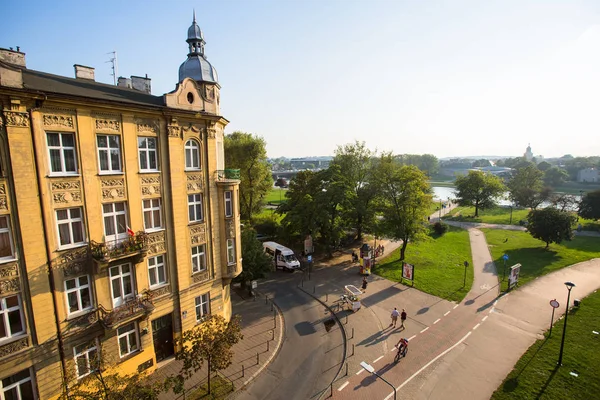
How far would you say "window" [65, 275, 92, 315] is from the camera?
13883 mm

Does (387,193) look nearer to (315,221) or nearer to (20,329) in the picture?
(315,221)

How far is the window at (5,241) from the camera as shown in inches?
472

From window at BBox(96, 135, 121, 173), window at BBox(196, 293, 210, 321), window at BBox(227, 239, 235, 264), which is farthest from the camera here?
window at BBox(227, 239, 235, 264)

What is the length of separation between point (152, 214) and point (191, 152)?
14.0 feet

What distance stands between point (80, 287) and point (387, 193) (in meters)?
32.4

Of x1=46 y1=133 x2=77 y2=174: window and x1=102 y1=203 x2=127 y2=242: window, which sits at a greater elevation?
x1=46 y1=133 x2=77 y2=174: window

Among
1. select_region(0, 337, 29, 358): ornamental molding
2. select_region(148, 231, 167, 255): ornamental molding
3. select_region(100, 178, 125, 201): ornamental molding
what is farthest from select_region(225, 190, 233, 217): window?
select_region(0, 337, 29, 358): ornamental molding

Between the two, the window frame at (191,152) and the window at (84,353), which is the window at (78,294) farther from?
the window frame at (191,152)

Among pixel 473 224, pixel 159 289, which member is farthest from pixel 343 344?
pixel 473 224

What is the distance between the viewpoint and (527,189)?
72125 millimetres

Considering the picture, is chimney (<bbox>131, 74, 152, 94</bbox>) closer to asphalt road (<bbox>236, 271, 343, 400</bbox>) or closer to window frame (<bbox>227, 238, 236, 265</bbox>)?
window frame (<bbox>227, 238, 236, 265</bbox>)

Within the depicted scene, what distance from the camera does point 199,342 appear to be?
14836mm

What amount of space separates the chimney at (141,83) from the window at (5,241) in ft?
40.9

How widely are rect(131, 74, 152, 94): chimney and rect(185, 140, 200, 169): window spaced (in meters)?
6.83
